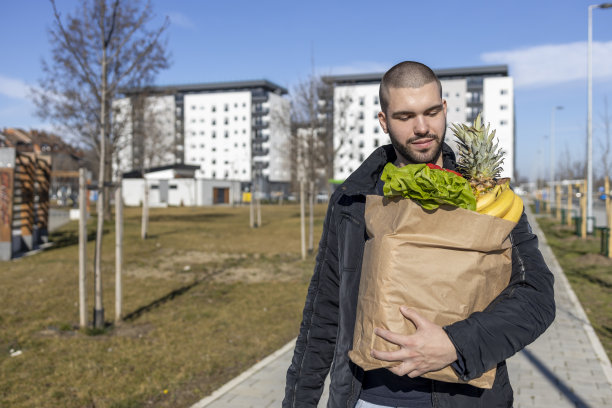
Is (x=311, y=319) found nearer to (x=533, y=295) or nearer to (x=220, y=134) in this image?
(x=533, y=295)

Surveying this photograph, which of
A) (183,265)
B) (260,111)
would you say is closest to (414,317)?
(183,265)

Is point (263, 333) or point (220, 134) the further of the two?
point (220, 134)

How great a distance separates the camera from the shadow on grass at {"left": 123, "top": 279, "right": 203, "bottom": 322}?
8359mm

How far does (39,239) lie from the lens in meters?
18.1

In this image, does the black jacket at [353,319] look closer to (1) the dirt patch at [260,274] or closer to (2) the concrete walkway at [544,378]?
(2) the concrete walkway at [544,378]

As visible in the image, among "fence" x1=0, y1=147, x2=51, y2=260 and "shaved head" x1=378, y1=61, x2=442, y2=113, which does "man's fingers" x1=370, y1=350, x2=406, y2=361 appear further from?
"fence" x1=0, y1=147, x2=51, y2=260

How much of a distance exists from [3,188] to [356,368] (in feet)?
50.1

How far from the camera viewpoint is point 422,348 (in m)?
1.54

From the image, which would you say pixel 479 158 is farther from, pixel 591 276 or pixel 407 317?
pixel 591 276

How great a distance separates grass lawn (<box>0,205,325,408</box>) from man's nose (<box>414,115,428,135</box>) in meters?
4.05

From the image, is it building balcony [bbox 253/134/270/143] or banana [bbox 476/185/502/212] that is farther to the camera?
building balcony [bbox 253/134/270/143]

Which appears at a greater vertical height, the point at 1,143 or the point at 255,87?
the point at 255,87

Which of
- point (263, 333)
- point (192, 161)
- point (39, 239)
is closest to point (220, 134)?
point (192, 161)

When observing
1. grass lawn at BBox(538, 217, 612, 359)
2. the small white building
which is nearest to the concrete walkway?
grass lawn at BBox(538, 217, 612, 359)
